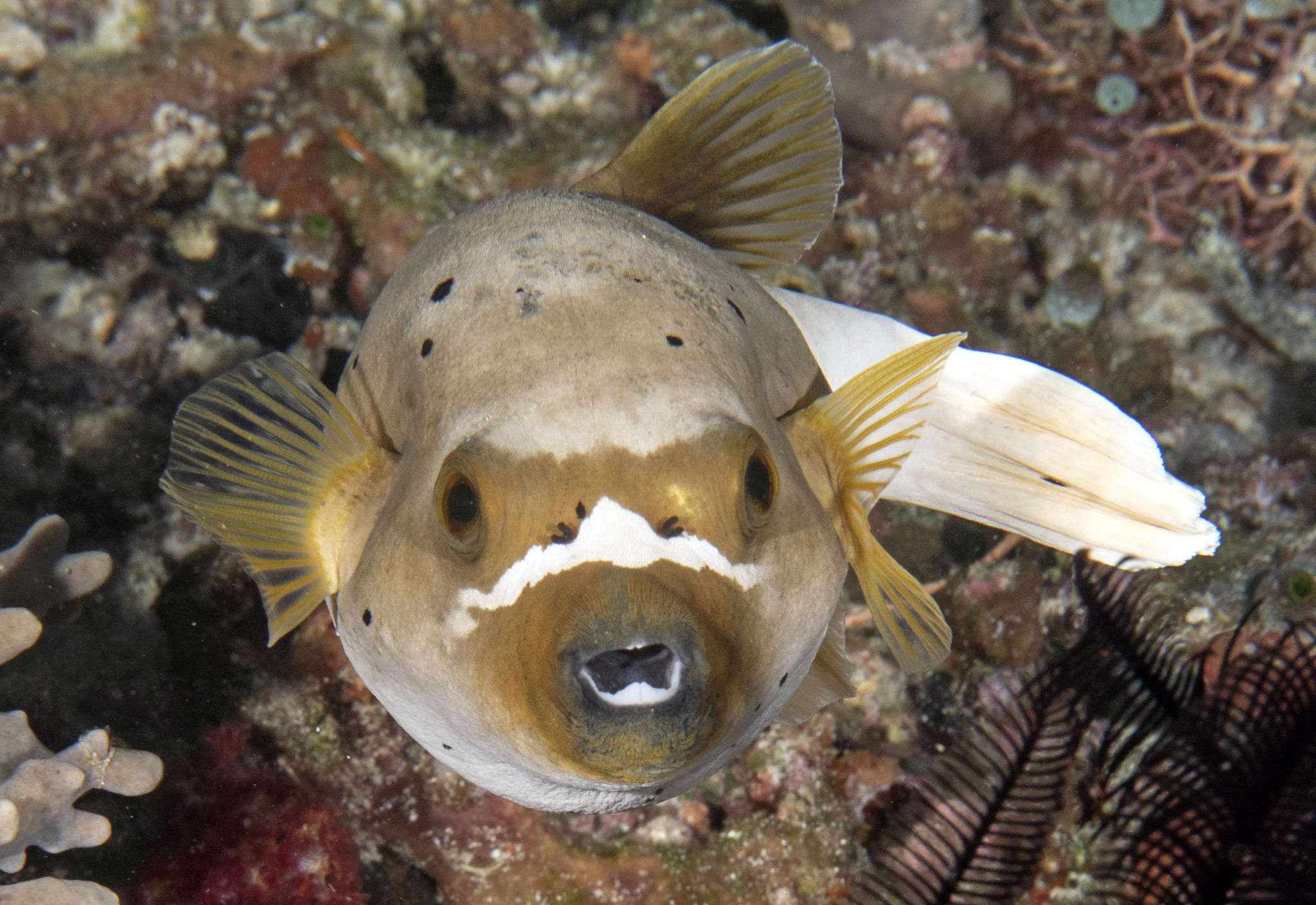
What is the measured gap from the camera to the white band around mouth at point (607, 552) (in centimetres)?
167

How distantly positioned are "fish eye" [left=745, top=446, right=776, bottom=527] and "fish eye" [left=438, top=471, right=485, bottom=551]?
587 mm

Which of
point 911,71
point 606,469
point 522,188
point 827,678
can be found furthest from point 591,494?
point 911,71

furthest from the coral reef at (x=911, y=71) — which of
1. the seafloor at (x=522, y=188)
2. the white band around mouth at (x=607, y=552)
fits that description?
the white band around mouth at (x=607, y=552)

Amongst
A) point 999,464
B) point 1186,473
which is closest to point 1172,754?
point 999,464

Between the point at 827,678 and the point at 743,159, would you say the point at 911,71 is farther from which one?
the point at 827,678

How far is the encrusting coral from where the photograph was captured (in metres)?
2.71

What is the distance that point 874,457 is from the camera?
2.48m

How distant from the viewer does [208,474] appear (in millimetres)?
2381

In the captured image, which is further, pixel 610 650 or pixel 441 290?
pixel 441 290

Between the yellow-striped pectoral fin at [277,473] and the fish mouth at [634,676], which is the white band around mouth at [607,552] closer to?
the fish mouth at [634,676]

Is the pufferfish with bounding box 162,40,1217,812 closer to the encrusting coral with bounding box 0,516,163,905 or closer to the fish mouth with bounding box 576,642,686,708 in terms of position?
the fish mouth with bounding box 576,642,686,708

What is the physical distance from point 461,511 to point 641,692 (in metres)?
0.57

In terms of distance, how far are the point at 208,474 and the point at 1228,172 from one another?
22.4 ft

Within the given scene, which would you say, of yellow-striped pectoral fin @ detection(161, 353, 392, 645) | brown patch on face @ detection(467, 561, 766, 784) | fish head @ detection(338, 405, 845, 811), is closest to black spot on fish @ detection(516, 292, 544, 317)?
fish head @ detection(338, 405, 845, 811)
